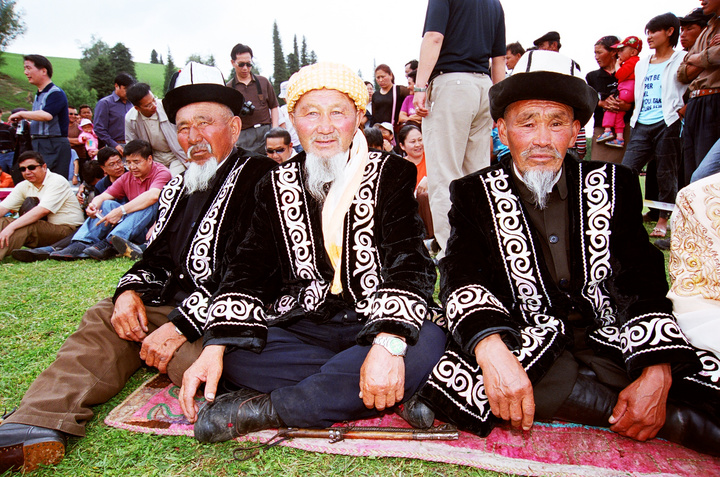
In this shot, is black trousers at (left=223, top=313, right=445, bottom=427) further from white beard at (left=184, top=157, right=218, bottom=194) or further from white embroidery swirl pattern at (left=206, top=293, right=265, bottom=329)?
white beard at (left=184, top=157, right=218, bottom=194)

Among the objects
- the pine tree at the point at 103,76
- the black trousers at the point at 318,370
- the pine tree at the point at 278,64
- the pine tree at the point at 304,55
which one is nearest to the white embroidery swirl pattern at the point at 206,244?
the black trousers at the point at 318,370

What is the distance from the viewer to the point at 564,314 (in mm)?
2229

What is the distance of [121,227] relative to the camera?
6.15 metres

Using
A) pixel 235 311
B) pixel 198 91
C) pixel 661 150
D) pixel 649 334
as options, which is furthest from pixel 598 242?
pixel 661 150

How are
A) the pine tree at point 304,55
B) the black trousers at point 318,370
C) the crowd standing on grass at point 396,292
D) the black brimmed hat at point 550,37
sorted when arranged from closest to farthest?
the crowd standing on grass at point 396,292
the black trousers at point 318,370
the black brimmed hat at point 550,37
the pine tree at point 304,55

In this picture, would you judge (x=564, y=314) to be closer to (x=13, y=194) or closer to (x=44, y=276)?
(x=44, y=276)

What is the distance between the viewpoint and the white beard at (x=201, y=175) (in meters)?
2.84

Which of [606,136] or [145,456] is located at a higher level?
[606,136]

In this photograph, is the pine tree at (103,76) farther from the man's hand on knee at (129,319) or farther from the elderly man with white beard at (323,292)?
the elderly man with white beard at (323,292)

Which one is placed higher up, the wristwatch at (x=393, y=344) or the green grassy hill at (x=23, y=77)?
the green grassy hill at (x=23, y=77)

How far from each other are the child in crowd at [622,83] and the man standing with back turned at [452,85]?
3.03 m

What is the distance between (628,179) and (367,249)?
4.31 ft

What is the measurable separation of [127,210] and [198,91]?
403cm

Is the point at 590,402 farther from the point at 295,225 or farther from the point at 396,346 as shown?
the point at 295,225
